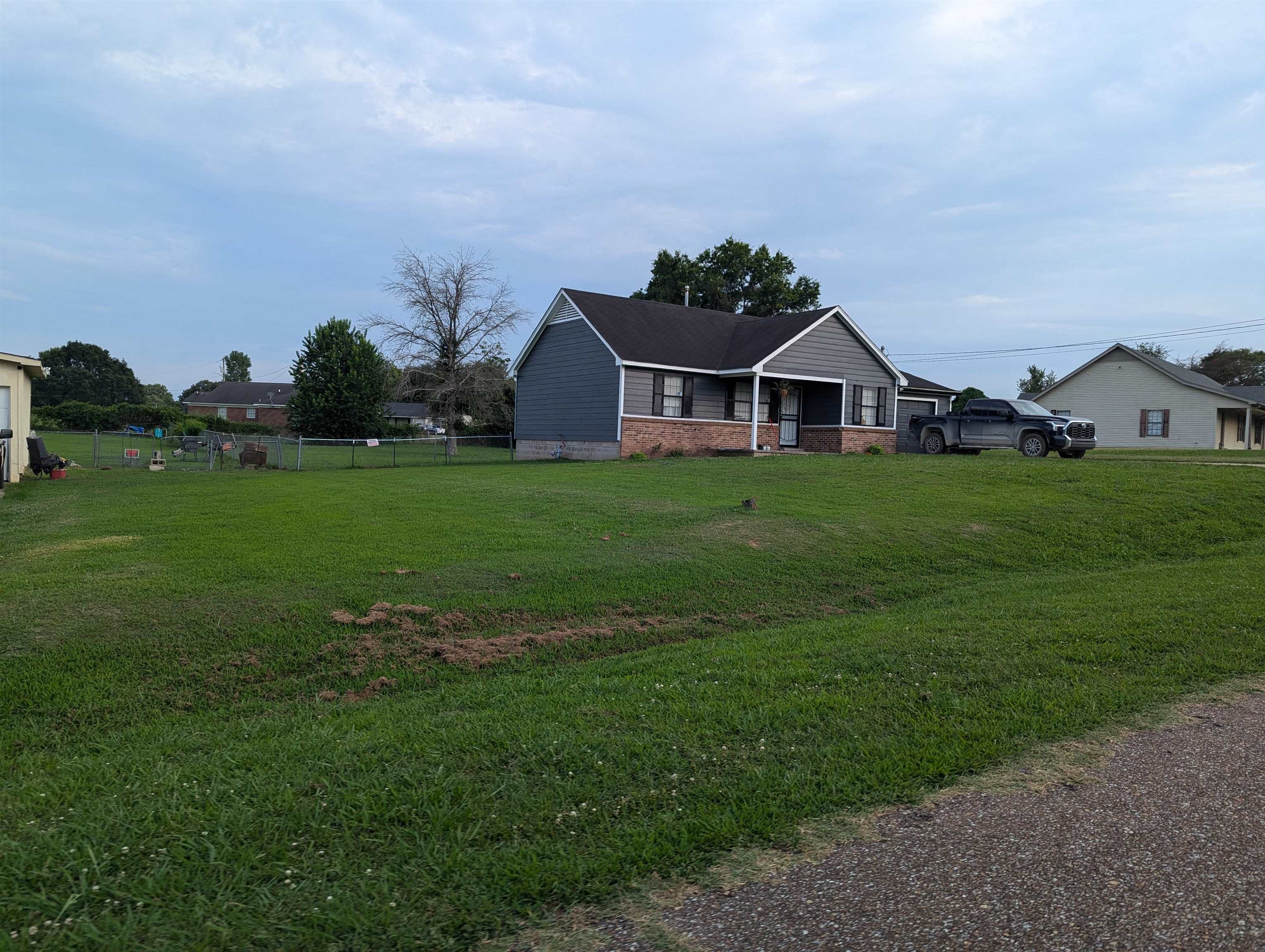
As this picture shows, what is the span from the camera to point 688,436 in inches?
1131

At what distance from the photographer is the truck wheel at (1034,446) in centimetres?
2452

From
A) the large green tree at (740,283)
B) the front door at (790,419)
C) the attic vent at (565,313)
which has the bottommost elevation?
the front door at (790,419)

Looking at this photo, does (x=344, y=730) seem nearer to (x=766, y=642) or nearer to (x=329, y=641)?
(x=329, y=641)

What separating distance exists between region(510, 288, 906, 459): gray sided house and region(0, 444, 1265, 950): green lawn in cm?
1395

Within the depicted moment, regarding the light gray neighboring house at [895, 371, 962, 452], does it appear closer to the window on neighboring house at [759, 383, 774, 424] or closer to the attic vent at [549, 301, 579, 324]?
the window on neighboring house at [759, 383, 774, 424]

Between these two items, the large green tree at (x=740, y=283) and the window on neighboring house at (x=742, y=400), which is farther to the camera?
the large green tree at (x=740, y=283)

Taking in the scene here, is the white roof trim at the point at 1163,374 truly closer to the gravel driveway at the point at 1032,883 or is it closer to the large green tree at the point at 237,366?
the gravel driveway at the point at 1032,883

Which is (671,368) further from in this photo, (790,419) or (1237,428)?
(1237,428)

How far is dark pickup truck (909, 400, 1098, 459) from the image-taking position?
79.2 feet

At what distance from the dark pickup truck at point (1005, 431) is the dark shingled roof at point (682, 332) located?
18.4 feet

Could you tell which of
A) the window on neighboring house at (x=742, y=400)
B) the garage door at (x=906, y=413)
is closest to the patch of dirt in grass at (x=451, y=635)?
the window on neighboring house at (x=742, y=400)

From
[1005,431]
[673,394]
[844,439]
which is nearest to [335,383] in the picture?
[673,394]

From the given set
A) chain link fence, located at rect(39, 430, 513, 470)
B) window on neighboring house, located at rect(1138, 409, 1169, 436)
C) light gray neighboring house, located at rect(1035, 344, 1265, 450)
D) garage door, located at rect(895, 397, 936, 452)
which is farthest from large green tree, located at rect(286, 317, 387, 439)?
window on neighboring house, located at rect(1138, 409, 1169, 436)

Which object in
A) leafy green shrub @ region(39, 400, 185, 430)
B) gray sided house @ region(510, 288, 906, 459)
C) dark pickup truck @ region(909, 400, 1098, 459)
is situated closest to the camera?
dark pickup truck @ region(909, 400, 1098, 459)
